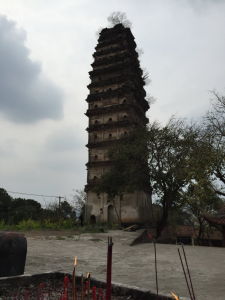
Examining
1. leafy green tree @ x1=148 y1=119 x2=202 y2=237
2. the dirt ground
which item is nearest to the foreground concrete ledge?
the dirt ground

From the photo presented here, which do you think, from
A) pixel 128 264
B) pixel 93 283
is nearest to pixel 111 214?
pixel 128 264

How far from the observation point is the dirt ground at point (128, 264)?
607 cm

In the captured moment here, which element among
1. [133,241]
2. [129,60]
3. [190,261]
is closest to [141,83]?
[129,60]

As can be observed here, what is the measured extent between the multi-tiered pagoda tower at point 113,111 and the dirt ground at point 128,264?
11153 mm

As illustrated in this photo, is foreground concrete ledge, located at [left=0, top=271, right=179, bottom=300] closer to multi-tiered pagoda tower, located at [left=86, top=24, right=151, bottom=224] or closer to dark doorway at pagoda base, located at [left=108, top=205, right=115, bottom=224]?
multi-tiered pagoda tower, located at [left=86, top=24, right=151, bottom=224]

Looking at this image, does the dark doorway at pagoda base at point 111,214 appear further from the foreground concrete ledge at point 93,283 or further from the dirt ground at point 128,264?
the foreground concrete ledge at point 93,283

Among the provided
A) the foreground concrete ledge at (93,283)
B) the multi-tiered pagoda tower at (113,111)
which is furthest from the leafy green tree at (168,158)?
the foreground concrete ledge at (93,283)

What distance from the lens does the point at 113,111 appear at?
29188 mm

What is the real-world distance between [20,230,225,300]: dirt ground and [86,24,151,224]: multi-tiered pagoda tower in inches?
439

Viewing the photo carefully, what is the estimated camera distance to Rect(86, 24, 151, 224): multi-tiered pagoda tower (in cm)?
2652

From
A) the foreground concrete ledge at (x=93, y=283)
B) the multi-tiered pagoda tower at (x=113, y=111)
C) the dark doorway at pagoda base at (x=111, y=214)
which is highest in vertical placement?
the multi-tiered pagoda tower at (x=113, y=111)

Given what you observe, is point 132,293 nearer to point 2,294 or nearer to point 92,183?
point 2,294

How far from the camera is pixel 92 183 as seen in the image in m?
27.3

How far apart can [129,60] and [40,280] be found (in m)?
28.7
